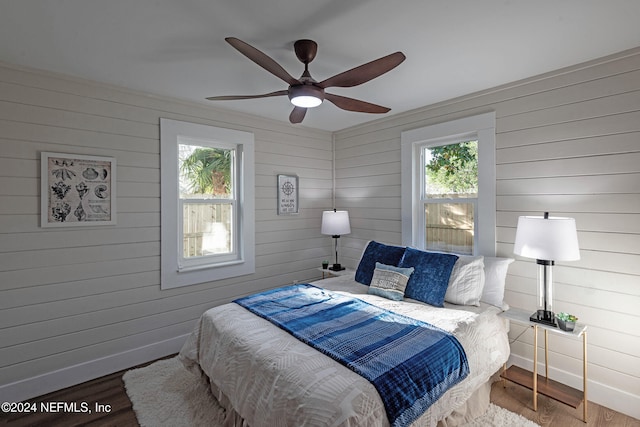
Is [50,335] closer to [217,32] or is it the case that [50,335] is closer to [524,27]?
[217,32]

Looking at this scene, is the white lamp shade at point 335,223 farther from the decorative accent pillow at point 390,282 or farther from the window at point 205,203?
the decorative accent pillow at point 390,282

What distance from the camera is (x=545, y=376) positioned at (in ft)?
8.26

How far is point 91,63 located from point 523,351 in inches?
165

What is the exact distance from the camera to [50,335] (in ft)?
8.31

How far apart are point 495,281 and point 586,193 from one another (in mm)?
939

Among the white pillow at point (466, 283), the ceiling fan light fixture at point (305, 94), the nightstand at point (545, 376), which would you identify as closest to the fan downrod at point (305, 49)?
the ceiling fan light fixture at point (305, 94)

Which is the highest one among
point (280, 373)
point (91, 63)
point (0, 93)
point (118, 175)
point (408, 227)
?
point (91, 63)

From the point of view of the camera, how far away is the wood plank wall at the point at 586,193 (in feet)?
7.30

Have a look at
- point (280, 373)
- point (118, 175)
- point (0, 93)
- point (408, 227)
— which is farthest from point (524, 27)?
point (0, 93)

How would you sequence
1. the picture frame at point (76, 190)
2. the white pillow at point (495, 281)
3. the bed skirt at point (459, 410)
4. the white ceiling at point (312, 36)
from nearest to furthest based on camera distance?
the white ceiling at point (312, 36), the bed skirt at point (459, 410), the picture frame at point (76, 190), the white pillow at point (495, 281)

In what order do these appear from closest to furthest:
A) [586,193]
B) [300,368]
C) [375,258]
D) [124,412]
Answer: [300,368] < [124,412] < [586,193] < [375,258]

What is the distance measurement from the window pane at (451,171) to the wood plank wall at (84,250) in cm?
214

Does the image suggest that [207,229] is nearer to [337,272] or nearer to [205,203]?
[205,203]

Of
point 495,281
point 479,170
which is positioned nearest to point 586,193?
point 479,170
